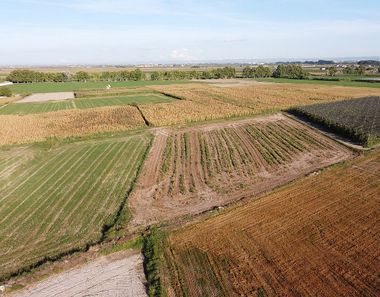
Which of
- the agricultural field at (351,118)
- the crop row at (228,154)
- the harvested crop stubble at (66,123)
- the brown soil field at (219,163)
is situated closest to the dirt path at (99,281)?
the brown soil field at (219,163)

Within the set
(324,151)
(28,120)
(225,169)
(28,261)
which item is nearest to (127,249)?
(28,261)

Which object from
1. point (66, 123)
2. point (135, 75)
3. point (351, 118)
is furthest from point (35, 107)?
point (135, 75)

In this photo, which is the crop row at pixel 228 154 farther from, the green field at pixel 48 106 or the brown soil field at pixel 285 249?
the green field at pixel 48 106

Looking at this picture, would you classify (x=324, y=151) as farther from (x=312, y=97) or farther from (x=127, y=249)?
(x=312, y=97)

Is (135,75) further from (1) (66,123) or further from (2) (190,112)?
(1) (66,123)

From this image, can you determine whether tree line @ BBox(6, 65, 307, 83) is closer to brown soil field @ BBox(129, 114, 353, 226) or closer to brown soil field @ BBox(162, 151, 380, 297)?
brown soil field @ BBox(129, 114, 353, 226)
